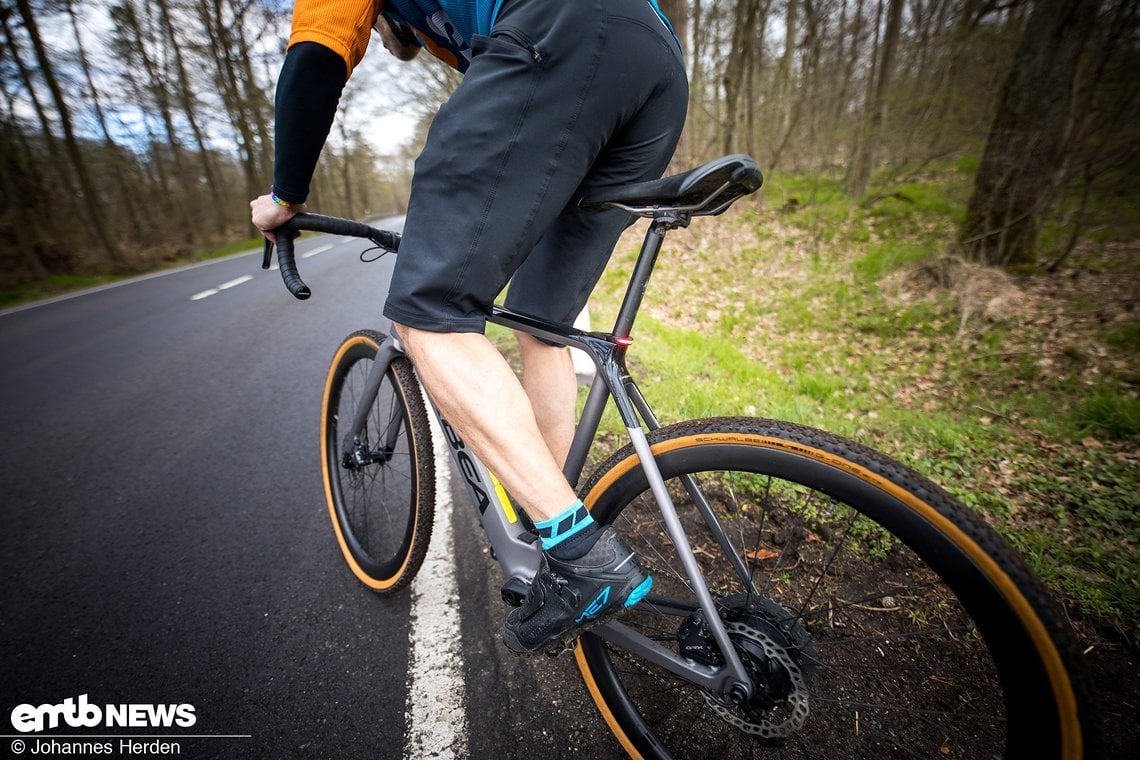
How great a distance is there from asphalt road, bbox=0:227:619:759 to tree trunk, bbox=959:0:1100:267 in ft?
21.1

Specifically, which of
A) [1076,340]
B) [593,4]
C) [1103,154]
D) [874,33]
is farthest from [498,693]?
[874,33]

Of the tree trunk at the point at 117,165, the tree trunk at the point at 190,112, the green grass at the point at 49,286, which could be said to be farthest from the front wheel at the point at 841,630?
the tree trunk at the point at 190,112

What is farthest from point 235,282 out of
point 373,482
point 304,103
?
point 304,103

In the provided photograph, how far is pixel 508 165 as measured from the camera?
0.97 meters

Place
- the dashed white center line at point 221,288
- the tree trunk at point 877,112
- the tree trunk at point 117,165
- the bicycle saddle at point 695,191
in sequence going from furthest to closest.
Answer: the tree trunk at point 117,165 < the tree trunk at point 877,112 < the dashed white center line at point 221,288 < the bicycle saddle at point 695,191

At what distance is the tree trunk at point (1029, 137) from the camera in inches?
172

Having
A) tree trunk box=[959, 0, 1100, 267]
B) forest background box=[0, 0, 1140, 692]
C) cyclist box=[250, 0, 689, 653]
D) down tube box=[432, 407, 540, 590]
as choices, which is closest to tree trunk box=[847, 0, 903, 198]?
forest background box=[0, 0, 1140, 692]

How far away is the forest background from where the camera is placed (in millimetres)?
2510

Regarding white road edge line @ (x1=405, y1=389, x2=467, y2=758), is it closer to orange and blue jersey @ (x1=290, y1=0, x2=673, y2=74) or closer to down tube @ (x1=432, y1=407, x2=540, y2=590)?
down tube @ (x1=432, y1=407, x2=540, y2=590)

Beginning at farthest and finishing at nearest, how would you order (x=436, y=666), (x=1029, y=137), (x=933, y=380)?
(x=1029, y=137) → (x=933, y=380) → (x=436, y=666)

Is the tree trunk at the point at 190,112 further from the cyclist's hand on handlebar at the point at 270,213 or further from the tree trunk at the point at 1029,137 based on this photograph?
the tree trunk at the point at 1029,137

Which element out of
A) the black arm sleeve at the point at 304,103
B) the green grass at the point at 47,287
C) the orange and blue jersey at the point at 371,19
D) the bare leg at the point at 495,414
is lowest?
the green grass at the point at 47,287

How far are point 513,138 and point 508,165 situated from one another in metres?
0.06

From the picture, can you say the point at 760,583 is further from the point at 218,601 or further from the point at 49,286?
the point at 49,286
